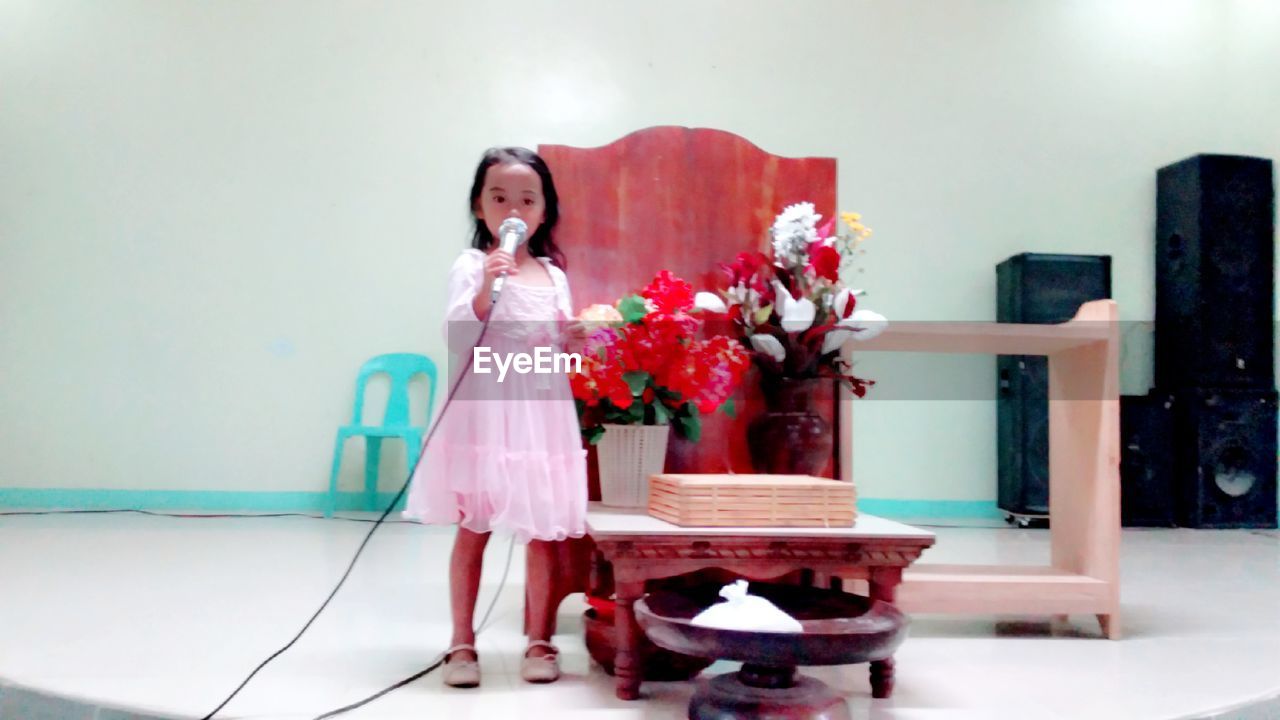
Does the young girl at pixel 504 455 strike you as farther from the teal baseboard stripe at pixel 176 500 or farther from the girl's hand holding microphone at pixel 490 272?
the teal baseboard stripe at pixel 176 500

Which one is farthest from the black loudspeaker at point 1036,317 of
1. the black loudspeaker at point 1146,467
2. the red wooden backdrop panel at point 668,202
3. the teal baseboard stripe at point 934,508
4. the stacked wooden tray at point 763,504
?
the stacked wooden tray at point 763,504

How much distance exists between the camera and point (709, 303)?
1900mm

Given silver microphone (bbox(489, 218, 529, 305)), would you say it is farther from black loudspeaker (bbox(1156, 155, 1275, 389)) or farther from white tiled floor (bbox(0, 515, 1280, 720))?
black loudspeaker (bbox(1156, 155, 1275, 389))

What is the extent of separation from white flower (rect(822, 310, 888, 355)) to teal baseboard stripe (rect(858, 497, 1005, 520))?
2.83m

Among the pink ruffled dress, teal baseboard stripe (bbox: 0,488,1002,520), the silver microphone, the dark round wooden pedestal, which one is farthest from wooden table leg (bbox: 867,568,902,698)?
teal baseboard stripe (bbox: 0,488,1002,520)

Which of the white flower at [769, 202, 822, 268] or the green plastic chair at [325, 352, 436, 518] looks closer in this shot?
the white flower at [769, 202, 822, 268]

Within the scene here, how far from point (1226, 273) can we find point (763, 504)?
3809 mm

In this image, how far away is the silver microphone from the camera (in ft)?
5.04

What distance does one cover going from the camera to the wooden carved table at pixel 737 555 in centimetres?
150

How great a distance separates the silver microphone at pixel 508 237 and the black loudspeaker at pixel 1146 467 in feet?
12.0

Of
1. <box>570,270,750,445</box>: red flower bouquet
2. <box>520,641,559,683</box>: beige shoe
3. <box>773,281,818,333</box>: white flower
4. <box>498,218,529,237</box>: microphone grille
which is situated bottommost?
<box>520,641,559,683</box>: beige shoe

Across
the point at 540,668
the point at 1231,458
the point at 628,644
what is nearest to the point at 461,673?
the point at 540,668

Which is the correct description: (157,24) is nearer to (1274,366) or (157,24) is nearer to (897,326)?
(897,326)

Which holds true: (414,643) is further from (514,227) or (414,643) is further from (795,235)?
(795,235)
